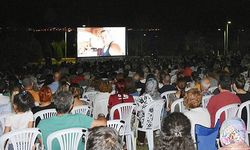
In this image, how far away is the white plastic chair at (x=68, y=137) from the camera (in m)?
5.07

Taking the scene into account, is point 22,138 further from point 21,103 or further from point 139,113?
point 139,113

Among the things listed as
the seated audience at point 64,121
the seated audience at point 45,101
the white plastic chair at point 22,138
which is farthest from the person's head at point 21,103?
the seated audience at point 45,101

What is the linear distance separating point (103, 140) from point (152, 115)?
4.41m

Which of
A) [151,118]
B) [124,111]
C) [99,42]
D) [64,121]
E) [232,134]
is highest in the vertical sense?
[99,42]

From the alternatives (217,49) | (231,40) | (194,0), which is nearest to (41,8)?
(194,0)

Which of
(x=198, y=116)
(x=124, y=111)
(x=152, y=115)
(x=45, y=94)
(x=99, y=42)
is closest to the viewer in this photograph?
(x=198, y=116)

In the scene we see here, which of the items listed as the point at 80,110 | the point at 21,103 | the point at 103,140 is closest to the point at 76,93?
the point at 80,110

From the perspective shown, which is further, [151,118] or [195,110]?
[151,118]

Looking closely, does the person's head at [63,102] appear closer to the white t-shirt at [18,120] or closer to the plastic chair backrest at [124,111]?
the white t-shirt at [18,120]

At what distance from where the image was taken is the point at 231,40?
3556 centimetres

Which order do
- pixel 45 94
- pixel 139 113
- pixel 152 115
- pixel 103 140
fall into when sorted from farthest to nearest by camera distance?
pixel 139 113 < pixel 152 115 < pixel 45 94 < pixel 103 140

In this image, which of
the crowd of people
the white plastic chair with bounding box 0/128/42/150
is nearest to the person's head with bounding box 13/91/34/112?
the crowd of people

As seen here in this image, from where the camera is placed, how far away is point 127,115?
24.0ft

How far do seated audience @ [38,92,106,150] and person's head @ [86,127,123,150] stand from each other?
2.14m
